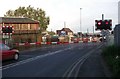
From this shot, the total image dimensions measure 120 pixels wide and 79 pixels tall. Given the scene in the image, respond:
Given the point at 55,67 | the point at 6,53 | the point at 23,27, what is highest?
the point at 23,27

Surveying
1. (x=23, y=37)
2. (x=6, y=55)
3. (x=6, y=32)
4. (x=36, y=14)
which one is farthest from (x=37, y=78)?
(x=36, y=14)

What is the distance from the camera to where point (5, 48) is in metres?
22.6

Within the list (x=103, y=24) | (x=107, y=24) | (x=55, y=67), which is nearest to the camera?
(x=55, y=67)

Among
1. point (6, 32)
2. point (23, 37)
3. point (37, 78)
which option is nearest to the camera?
point (37, 78)

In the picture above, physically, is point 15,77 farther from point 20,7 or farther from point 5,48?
point 20,7

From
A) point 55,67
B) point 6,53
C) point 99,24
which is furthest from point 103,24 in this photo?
point 55,67

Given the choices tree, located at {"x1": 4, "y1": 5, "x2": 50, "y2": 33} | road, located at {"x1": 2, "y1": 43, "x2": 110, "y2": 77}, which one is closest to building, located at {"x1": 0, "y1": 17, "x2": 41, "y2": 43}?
tree, located at {"x1": 4, "y1": 5, "x2": 50, "y2": 33}

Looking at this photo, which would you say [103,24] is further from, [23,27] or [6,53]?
[23,27]

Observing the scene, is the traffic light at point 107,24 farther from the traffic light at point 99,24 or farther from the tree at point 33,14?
the tree at point 33,14

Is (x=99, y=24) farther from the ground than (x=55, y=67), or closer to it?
farther from the ground

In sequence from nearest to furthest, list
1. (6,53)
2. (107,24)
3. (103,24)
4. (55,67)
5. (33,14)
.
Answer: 1. (55,67)
2. (6,53)
3. (107,24)
4. (103,24)
5. (33,14)

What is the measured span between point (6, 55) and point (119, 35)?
289 inches

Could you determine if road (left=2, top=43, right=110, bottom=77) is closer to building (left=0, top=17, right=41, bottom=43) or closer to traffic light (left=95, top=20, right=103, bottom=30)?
traffic light (left=95, top=20, right=103, bottom=30)

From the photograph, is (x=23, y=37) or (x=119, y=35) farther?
(x=23, y=37)
